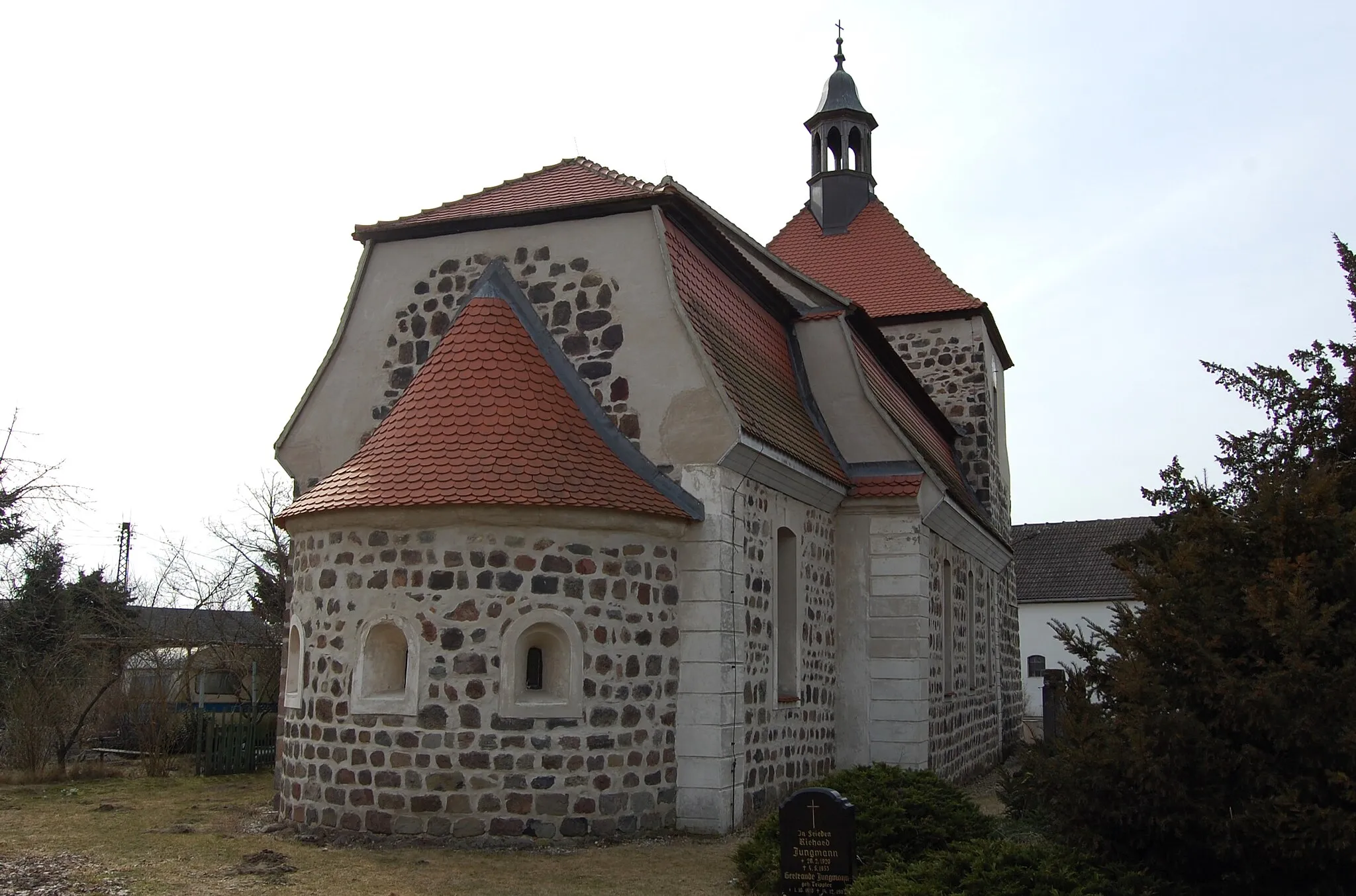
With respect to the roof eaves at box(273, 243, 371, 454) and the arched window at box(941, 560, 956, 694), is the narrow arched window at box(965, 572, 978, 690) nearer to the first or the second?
the arched window at box(941, 560, 956, 694)

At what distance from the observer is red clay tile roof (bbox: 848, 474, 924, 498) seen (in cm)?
1366

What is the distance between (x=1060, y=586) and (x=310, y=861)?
33.6 meters

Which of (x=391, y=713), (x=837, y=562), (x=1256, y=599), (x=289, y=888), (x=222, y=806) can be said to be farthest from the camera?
(x=837, y=562)

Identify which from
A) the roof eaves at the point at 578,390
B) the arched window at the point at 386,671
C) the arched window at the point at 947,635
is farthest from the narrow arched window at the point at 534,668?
the arched window at the point at 947,635

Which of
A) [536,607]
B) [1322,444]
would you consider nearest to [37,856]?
[536,607]

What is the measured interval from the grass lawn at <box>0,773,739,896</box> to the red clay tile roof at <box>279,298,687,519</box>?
2.93 meters

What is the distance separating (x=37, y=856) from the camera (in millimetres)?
9328

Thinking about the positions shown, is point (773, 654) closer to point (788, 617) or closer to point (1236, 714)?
point (788, 617)

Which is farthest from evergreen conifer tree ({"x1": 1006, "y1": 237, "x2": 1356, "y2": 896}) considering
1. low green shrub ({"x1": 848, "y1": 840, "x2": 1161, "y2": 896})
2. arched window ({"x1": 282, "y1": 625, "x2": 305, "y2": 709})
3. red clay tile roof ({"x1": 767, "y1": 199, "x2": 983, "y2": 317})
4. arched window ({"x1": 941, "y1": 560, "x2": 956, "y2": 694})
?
red clay tile roof ({"x1": 767, "y1": 199, "x2": 983, "y2": 317})

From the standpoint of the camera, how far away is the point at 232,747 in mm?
16062

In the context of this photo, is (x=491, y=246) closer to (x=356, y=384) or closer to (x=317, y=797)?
(x=356, y=384)

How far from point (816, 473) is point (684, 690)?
3127 millimetres

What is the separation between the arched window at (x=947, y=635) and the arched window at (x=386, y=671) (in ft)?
26.8

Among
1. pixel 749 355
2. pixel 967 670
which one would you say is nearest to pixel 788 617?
pixel 749 355
